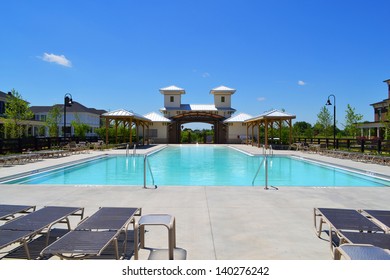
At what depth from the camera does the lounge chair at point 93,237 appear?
2724 millimetres

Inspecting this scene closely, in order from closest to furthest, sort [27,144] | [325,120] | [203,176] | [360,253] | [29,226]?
[360,253] < [29,226] < [203,176] < [27,144] < [325,120]

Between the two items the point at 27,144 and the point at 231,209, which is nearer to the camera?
the point at 231,209

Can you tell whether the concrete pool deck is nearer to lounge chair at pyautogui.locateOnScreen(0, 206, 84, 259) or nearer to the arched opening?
lounge chair at pyautogui.locateOnScreen(0, 206, 84, 259)

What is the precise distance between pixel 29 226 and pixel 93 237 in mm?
869

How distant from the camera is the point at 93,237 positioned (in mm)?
3049

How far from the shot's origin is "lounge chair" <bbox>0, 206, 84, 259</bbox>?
2994 millimetres

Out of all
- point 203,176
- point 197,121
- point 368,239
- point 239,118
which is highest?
→ point 239,118

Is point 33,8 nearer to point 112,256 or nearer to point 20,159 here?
point 20,159

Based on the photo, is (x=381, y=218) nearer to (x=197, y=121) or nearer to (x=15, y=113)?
(x=15, y=113)

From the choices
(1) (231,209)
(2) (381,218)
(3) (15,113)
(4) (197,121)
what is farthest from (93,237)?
(4) (197,121)

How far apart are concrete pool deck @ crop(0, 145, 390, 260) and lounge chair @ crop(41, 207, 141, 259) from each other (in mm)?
484

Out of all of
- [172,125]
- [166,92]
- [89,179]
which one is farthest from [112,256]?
[166,92]

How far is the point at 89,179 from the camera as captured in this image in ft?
35.4

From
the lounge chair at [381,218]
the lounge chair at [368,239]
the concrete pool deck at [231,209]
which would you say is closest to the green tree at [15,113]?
the concrete pool deck at [231,209]
